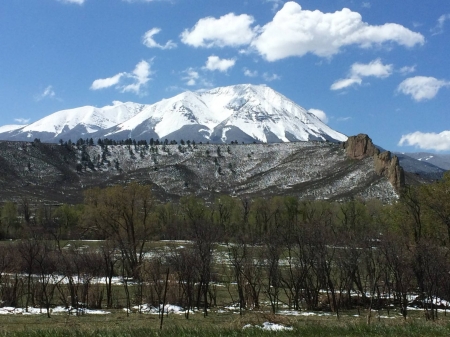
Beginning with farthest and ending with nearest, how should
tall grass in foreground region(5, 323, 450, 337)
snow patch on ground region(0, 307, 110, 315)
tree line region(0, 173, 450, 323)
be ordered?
tree line region(0, 173, 450, 323) < snow patch on ground region(0, 307, 110, 315) < tall grass in foreground region(5, 323, 450, 337)

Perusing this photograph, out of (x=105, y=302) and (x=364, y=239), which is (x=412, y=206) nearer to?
(x=364, y=239)

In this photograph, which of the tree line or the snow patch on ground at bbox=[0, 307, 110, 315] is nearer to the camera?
the snow patch on ground at bbox=[0, 307, 110, 315]

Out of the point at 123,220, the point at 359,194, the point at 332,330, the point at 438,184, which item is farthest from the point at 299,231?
the point at 359,194

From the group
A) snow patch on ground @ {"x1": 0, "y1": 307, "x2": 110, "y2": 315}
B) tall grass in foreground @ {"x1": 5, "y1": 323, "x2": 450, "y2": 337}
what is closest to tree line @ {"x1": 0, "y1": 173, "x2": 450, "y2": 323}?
snow patch on ground @ {"x1": 0, "y1": 307, "x2": 110, "y2": 315}

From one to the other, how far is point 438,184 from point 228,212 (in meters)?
66.8

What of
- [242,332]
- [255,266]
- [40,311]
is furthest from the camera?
[255,266]

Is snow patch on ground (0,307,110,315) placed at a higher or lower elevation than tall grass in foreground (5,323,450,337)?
lower

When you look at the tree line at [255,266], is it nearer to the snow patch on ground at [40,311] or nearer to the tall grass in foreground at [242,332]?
the snow patch on ground at [40,311]

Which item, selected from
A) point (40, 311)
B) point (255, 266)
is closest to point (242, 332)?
point (40, 311)

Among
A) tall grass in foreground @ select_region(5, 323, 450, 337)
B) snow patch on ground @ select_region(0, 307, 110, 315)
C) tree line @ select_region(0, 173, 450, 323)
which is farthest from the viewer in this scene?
tree line @ select_region(0, 173, 450, 323)

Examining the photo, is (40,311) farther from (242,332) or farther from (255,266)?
(242,332)

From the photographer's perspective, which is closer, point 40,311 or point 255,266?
point 40,311

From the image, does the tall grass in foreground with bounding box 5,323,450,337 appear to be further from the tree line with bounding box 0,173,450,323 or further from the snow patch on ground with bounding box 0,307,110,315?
the snow patch on ground with bounding box 0,307,110,315

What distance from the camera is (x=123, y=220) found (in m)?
68.1
